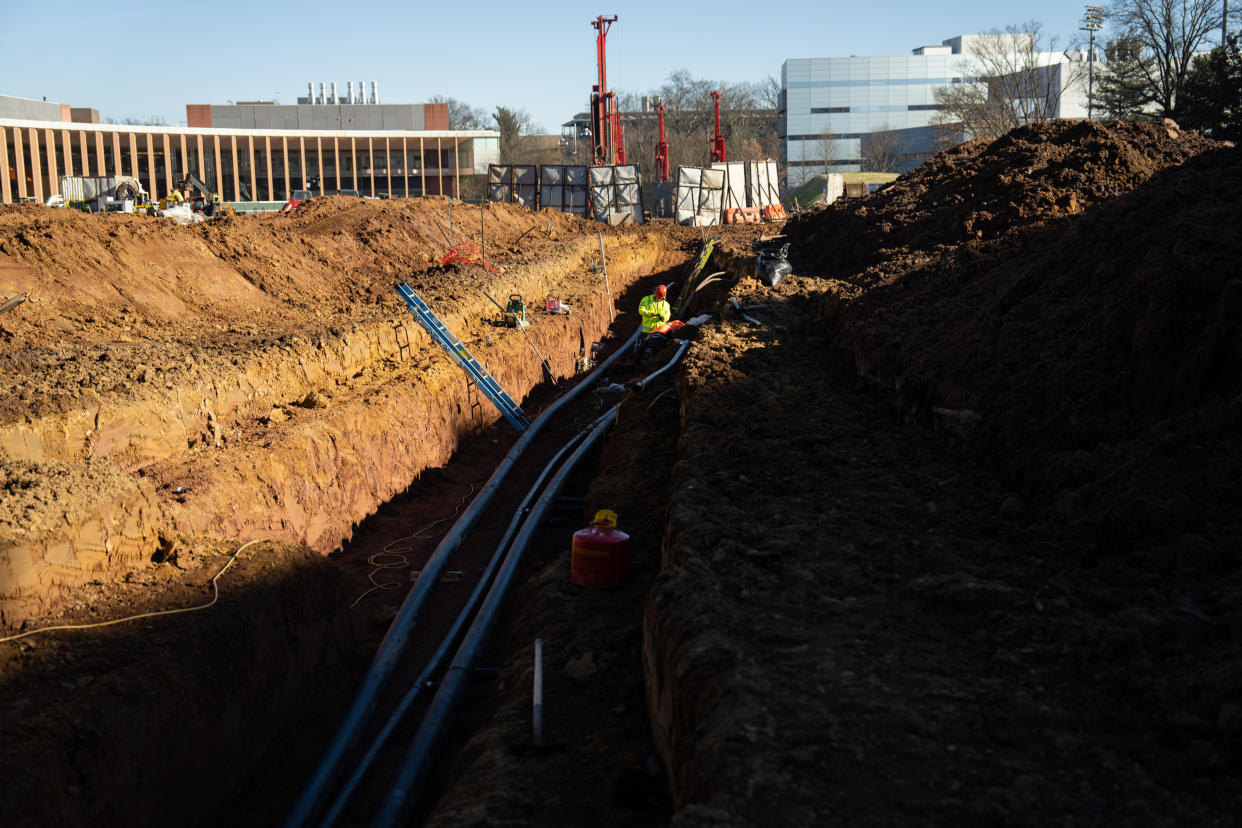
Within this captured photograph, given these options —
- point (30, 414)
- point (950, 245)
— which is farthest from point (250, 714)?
point (950, 245)

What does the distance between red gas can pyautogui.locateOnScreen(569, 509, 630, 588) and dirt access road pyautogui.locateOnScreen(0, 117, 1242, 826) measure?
0.15 metres

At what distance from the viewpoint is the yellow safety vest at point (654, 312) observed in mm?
15461

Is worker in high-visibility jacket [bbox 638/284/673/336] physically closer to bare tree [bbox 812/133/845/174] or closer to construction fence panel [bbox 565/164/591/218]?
construction fence panel [bbox 565/164/591/218]

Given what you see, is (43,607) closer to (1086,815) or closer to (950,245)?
(1086,815)

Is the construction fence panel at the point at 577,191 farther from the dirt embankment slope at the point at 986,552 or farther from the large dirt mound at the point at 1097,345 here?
the dirt embankment slope at the point at 986,552

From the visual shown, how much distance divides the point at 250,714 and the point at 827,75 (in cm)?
7933

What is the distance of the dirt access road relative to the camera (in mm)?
3428

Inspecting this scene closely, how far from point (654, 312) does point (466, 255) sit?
856 cm

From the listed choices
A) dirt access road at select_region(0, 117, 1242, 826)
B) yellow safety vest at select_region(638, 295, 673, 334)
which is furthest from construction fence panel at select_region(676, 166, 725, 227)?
dirt access road at select_region(0, 117, 1242, 826)

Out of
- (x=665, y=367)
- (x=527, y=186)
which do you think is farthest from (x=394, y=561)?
(x=527, y=186)

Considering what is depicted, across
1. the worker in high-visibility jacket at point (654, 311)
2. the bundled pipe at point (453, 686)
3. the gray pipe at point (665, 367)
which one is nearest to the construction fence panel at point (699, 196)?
the worker in high-visibility jacket at point (654, 311)

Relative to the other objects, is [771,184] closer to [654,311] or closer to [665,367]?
[654,311]

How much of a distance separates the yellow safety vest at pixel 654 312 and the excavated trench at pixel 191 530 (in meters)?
3.00

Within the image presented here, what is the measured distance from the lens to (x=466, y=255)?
22469 mm
